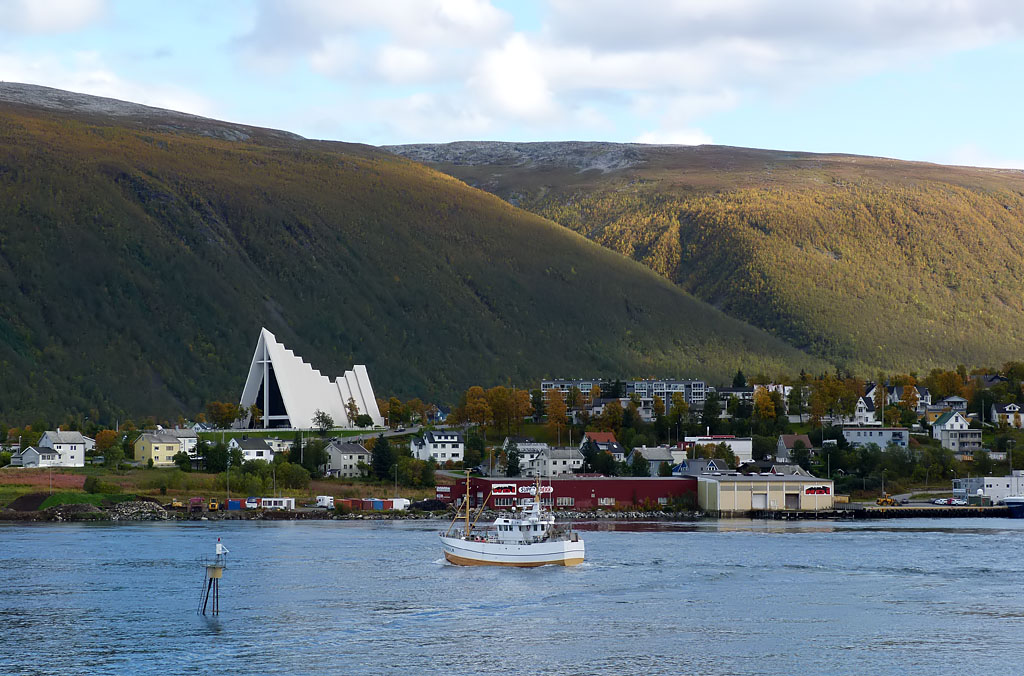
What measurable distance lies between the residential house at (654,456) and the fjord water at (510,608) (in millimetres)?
37317

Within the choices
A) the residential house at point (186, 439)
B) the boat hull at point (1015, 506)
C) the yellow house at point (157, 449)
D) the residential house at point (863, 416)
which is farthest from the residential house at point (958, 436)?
the yellow house at point (157, 449)

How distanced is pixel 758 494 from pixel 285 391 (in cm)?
6296

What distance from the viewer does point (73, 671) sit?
143ft

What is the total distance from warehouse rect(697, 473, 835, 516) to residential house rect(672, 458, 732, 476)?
5.56 meters

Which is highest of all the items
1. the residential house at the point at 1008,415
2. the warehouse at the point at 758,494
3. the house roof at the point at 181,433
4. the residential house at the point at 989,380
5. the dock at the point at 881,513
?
the residential house at the point at 989,380

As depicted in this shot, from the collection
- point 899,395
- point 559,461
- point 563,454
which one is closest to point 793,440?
point 563,454

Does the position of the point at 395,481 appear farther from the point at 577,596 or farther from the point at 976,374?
the point at 976,374

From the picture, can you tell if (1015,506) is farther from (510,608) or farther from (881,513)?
(510,608)

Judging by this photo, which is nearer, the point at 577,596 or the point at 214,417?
the point at 577,596

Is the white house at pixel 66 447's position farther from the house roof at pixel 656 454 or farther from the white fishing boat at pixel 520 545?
the white fishing boat at pixel 520 545

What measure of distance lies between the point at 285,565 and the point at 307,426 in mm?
86247

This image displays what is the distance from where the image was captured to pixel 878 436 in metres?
131

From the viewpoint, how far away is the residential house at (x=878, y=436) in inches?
5123

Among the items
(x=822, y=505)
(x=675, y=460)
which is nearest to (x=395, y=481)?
(x=675, y=460)
